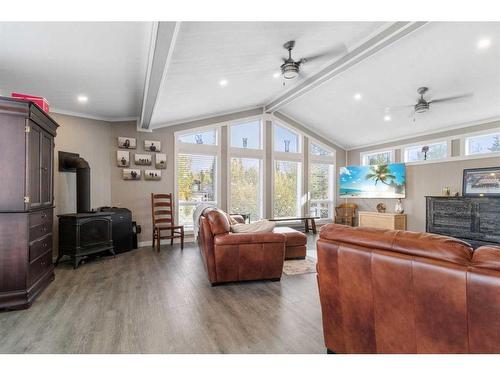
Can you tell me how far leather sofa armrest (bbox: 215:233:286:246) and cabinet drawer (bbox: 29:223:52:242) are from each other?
1935mm

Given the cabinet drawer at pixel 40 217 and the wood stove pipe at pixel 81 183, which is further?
the wood stove pipe at pixel 81 183

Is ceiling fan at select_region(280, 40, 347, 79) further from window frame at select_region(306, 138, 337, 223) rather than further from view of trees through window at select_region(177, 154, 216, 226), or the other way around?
window frame at select_region(306, 138, 337, 223)

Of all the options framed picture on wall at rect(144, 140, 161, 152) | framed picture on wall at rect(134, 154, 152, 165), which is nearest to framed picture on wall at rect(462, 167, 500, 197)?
framed picture on wall at rect(144, 140, 161, 152)

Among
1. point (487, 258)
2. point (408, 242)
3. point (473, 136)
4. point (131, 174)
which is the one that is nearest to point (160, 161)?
point (131, 174)

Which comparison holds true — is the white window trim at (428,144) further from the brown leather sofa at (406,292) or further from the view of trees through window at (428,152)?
the brown leather sofa at (406,292)

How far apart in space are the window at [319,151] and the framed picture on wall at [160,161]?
4.29 meters

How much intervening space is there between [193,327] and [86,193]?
328 cm

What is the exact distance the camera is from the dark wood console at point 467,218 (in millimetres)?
4910

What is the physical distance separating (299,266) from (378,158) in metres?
5.18

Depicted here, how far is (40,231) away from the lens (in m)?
2.95

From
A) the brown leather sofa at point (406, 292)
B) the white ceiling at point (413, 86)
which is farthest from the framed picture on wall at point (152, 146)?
the brown leather sofa at point (406, 292)

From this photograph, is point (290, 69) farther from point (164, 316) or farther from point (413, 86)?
point (164, 316)

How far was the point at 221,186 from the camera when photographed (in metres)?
6.32

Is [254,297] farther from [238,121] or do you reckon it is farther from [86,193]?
[238,121]
